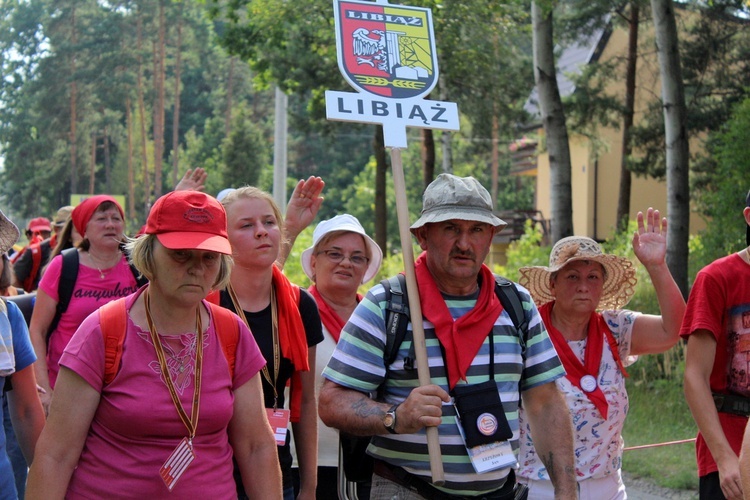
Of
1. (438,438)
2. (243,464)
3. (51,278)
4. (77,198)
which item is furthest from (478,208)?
(77,198)

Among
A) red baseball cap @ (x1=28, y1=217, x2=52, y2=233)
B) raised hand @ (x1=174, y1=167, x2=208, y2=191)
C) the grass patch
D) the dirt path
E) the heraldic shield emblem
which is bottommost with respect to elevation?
the dirt path

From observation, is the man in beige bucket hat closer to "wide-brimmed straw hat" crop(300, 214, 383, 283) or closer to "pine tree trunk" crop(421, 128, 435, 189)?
"wide-brimmed straw hat" crop(300, 214, 383, 283)

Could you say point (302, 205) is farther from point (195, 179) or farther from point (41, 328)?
point (41, 328)

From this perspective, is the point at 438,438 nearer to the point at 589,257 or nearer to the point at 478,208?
the point at 478,208

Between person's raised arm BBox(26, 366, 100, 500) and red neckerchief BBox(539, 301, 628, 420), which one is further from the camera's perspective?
red neckerchief BBox(539, 301, 628, 420)

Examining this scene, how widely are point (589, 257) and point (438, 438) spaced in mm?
1768

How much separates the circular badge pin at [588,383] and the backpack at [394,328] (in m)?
1.04

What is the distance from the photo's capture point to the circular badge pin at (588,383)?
463cm

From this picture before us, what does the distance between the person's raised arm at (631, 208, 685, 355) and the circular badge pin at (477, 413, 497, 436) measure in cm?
159

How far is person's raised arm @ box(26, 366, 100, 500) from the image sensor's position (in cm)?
301

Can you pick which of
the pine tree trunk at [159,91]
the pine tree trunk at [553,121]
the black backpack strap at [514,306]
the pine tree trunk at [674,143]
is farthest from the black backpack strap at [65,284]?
the pine tree trunk at [159,91]

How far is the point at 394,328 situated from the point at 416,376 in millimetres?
186

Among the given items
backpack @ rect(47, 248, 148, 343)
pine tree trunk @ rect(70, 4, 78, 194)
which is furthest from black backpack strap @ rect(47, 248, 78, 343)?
pine tree trunk @ rect(70, 4, 78, 194)

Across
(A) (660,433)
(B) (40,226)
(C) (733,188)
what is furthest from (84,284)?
(B) (40,226)
